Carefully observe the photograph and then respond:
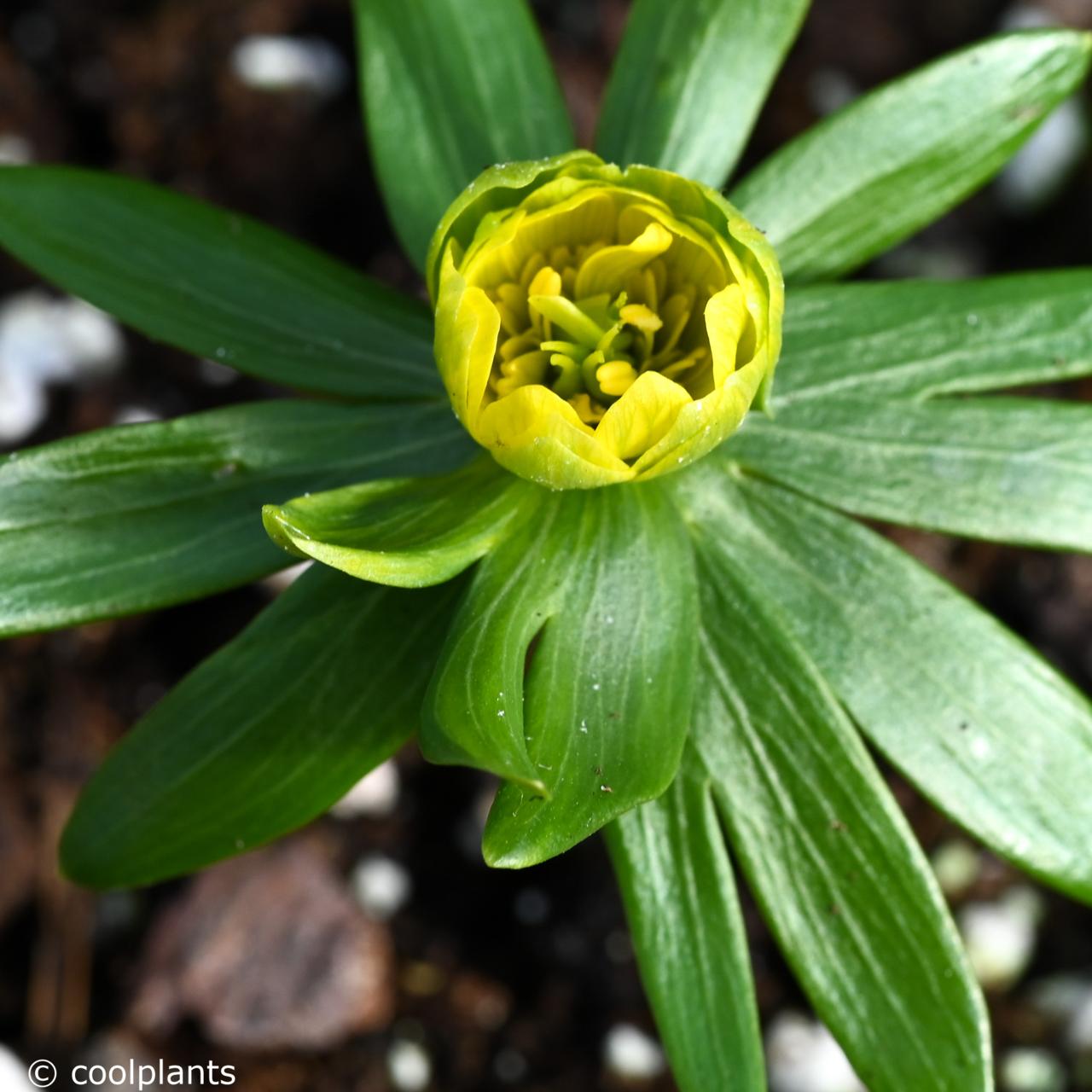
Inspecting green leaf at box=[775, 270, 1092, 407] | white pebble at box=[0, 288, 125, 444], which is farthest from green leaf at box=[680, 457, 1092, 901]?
white pebble at box=[0, 288, 125, 444]

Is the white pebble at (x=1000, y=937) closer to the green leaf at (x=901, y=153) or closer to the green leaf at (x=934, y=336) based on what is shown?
the green leaf at (x=934, y=336)

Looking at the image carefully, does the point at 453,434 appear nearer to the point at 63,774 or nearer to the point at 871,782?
the point at 871,782

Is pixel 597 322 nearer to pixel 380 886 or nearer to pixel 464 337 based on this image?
pixel 464 337

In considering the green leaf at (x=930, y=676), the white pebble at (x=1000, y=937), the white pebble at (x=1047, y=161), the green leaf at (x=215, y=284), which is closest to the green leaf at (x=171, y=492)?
the green leaf at (x=215, y=284)

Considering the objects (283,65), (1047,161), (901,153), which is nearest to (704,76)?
(901,153)

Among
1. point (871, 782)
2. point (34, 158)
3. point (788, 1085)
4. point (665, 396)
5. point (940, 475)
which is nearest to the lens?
point (665, 396)

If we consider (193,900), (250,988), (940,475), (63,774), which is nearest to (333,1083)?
(250,988)
